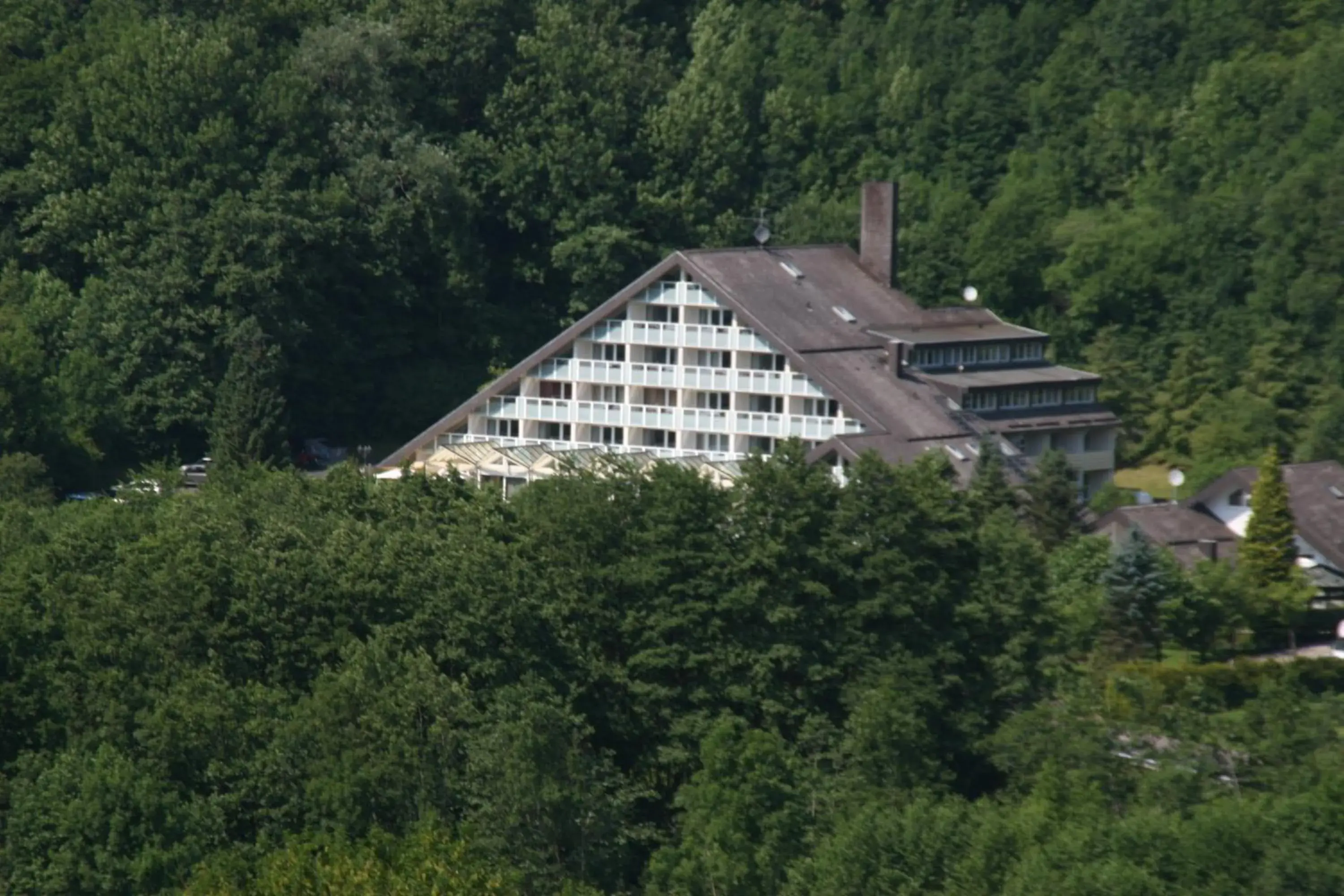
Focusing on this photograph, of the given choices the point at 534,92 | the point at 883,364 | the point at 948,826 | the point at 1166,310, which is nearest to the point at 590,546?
the point at 948,826

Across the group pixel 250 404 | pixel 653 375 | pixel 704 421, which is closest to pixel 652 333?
pixel 653 375

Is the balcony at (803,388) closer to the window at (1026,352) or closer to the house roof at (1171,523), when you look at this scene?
the window at (1026,352)

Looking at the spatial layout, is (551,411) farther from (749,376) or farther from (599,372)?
(749,376)

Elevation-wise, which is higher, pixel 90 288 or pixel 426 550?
pixel 90 288

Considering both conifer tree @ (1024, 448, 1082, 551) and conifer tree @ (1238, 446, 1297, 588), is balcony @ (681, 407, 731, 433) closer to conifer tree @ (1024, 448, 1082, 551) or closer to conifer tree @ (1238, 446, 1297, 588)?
conifer tree @ (1024, 448, 1082, 551)

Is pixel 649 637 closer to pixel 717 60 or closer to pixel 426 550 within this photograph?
pixel 426 550

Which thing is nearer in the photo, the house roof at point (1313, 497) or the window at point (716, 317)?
the house roof at point (1313, 497)

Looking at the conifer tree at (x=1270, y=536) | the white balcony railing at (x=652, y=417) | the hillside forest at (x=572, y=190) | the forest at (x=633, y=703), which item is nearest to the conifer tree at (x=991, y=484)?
the forest at (x=633, y=703)
